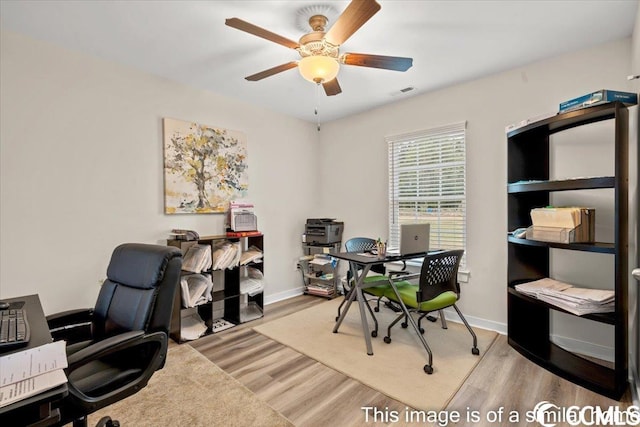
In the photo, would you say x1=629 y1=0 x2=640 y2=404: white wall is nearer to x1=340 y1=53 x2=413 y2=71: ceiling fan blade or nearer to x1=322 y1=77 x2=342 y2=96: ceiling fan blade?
x1=340 y1=53 x2=413 y2=71: ceiling fan blade

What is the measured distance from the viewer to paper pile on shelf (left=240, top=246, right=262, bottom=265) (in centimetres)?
335

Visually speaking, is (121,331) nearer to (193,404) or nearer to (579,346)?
(193,404)

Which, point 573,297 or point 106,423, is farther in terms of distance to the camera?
point 573,297

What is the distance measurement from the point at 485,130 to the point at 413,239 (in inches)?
53.5

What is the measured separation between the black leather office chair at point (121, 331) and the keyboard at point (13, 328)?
175mm

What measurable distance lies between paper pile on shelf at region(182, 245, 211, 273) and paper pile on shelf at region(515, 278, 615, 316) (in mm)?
2751

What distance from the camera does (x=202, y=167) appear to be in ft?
10.7

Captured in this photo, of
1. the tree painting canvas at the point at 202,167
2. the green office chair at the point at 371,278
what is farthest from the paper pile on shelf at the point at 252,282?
the green office chair at the point at 371,278

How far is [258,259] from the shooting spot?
3479 millimetres

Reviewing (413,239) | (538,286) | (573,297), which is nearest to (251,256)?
(413,239)

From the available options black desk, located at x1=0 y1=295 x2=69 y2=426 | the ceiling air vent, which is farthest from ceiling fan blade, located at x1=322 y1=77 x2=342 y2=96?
black desk, located at x1=0 y1=295 x2=69 y2=426

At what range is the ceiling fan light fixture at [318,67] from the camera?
77.8 inches

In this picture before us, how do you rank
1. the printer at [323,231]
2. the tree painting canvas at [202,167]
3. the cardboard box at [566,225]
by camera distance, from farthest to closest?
the printer at [323,231], the tree painting canvas at [202,167], the cardboard box at [566,225]

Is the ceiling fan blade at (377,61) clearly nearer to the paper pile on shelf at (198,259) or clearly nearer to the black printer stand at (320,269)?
the paper pile on shelf at (198,259)
